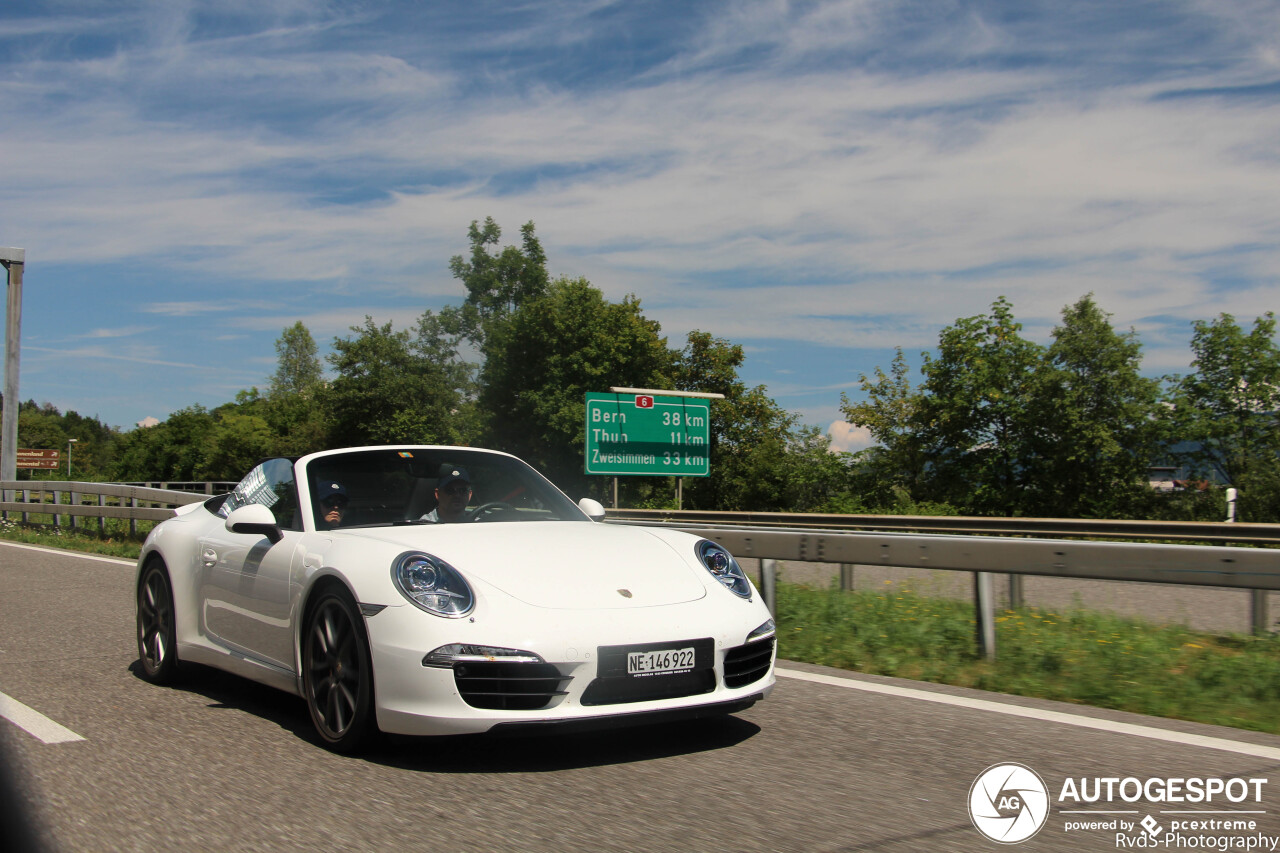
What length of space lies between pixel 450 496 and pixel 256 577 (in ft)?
3.27

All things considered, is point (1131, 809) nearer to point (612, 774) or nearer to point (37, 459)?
point (612, 774)

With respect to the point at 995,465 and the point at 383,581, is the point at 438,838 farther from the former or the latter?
the point at 995,465

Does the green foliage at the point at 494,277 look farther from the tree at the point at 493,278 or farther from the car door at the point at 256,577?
the car door at the point at 256,577

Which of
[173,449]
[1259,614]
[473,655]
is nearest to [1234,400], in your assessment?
[1259,614]

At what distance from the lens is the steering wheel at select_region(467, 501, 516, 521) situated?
5.59 metres

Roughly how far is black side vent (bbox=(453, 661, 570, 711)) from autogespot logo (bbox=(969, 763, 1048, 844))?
1.47 meters

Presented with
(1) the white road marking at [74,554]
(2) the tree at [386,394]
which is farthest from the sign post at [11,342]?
(2) the tree at [386,394]

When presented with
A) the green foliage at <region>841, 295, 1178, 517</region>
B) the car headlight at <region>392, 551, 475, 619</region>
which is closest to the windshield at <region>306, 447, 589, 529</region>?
the car headlight at <region>392, 551, 475, 619</region>

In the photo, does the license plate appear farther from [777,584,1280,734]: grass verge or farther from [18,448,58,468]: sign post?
[18,448,58,468]: sign post

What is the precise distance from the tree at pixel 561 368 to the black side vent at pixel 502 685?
52.9 meters

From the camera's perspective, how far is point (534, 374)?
204 ft

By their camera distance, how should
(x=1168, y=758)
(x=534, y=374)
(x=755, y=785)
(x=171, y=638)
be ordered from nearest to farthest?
(x=755, y=785), (x=1168, y=758), (x=171, y=638), (x=534, y=374)

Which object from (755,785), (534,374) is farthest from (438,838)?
(534,374)

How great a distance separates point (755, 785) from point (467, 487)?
7.86 ft
